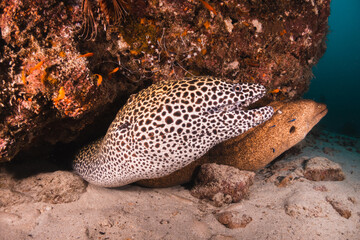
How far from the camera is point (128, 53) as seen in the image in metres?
2.77

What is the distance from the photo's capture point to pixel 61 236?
2.20 metres

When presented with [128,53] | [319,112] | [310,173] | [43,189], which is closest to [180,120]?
[128,53]

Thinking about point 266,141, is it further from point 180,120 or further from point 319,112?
point 180,120

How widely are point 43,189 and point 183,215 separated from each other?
198cm

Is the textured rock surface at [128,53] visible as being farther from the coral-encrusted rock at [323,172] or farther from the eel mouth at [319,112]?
the coral-encrusted rock at [323,172]

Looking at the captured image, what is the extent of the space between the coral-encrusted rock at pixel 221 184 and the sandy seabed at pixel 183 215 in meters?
0.11

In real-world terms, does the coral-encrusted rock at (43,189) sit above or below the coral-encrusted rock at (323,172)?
above

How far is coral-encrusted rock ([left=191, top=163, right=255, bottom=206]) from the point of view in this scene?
3139 mm

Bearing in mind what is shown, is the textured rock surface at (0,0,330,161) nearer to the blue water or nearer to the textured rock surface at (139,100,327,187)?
the textured rock surface at (139,100,327,187)

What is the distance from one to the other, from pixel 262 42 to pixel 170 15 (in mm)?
1457

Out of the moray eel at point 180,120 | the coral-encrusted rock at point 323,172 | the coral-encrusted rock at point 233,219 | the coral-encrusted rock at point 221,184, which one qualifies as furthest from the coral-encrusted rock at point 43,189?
the coral-encrusted rock at point 323,172

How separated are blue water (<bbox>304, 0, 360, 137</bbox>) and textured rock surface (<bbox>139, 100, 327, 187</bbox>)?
12680 millimetres

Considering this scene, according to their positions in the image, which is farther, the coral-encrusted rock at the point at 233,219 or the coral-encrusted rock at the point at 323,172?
the coral-encrusted rock at the point at 323,172

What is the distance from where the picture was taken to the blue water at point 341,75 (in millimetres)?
24269
